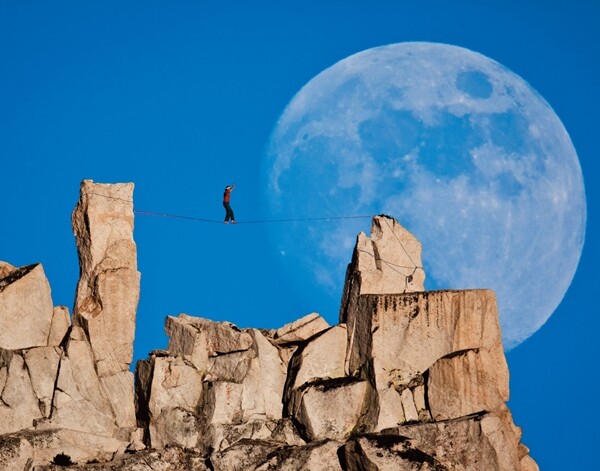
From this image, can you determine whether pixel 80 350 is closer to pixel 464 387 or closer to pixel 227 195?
pixel 227 195

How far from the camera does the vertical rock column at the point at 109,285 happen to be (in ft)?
323

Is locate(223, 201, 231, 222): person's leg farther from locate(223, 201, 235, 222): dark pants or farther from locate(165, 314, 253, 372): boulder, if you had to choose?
locate(165, 314, 253, 372): boulder

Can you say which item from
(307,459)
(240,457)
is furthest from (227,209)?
(307,459)

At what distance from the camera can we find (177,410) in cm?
9619

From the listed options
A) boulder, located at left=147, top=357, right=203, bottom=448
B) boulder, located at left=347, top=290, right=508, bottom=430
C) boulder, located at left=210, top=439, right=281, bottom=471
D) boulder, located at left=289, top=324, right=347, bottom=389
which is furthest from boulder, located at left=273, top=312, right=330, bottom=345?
boulder, located at left=210, top=439, right=281, bottom=471

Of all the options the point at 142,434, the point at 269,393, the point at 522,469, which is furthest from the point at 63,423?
the point at 522,469

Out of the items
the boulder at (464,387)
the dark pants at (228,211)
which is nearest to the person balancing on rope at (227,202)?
the dark pants at (228,211)

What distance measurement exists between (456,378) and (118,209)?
72.1ft

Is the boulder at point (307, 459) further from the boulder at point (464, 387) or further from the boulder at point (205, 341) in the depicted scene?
the boulder at point (205, 341)

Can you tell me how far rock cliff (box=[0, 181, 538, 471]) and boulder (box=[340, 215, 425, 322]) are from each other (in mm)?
129

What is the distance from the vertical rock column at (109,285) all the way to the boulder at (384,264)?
1243 centimetres

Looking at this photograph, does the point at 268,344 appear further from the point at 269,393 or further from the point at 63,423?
the point at 63,423

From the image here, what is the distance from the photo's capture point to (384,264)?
337ft

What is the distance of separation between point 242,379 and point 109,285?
9473 mm
